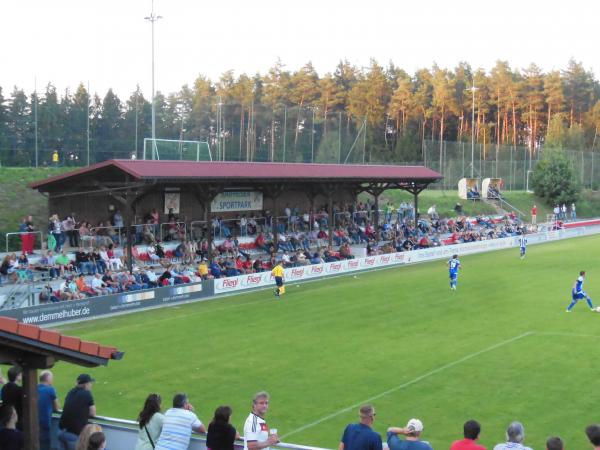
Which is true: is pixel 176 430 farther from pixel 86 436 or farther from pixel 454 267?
pixel 454 267

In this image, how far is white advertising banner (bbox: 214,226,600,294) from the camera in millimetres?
31344

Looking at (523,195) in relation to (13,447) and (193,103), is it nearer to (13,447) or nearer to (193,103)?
(193,103)

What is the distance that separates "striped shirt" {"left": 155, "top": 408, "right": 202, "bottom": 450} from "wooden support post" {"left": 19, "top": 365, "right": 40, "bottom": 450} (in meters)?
1.31

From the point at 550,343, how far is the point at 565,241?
38.3 m

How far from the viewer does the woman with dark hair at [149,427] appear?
27.2 ft

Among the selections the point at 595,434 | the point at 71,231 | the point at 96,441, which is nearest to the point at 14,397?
the point at 96,441

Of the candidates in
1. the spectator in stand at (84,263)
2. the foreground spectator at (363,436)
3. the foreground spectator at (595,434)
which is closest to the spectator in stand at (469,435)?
the foreground spectator at (363,436)

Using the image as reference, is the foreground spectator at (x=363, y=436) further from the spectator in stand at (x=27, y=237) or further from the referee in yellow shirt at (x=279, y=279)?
the spectator in stand at (x=27, y=237)

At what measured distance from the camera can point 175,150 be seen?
1574 inches

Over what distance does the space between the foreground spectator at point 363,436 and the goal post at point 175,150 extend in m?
30.8

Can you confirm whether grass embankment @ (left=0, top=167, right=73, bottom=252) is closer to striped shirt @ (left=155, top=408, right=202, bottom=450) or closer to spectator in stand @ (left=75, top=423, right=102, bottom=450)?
striped shirt @ (left=155, top=408, right=202, bottom=450)

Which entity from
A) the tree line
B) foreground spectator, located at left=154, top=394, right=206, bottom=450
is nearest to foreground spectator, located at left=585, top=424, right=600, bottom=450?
foreground spectator, located at left=154, top=394, right=206, bottom=450

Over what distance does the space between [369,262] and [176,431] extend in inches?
1240

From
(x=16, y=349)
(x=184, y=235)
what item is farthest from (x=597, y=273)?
(x=16, y=349)
